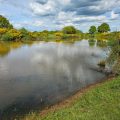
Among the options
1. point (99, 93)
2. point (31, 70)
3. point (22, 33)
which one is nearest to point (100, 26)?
point (22, 33)

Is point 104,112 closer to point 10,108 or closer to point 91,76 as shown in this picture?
point 10,108

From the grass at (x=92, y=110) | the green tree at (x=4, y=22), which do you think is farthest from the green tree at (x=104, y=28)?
the grass at (x=92, y=110)

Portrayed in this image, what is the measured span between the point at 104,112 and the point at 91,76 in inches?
521

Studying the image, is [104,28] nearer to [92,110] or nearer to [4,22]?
[4,22]

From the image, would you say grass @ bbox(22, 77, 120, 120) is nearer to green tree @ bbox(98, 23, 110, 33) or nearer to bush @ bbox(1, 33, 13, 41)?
bush @ bbox(1, 33, 13, 41)

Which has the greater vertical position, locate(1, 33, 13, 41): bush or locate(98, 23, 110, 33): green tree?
locate(98, 23, 110, 33): green tree

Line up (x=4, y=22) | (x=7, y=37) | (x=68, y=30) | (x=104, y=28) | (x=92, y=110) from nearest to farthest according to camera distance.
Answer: (x=92, y=110), (x=7, y=37), (x=4, y=22), (x=104, y=28), (x=68, y=30)

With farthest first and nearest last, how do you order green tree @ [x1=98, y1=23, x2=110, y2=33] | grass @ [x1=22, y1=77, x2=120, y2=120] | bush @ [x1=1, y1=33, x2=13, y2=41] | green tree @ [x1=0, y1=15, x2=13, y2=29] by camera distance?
1. green tree @ [x1=98, y1=23, x2=110, y2=33]
2. green tree @ [x1=0, y1=15, x2=13, y2=29]
3. bush @ [x1=1, y1=33, x2=13, y2=41]
4. grass @ [x1=22, y1=77, x2=120, y2=120]

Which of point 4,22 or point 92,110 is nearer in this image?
point 92,110

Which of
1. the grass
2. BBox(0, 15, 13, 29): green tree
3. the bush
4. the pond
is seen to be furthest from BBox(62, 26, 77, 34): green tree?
the grass

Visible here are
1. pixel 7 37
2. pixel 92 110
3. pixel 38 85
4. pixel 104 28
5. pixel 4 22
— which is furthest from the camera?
pixel 104 28

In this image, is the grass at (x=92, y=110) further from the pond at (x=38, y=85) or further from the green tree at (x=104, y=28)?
the green tree at (x=104, y=28)

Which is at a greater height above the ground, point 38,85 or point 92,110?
point 92,110

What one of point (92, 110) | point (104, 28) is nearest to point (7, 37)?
point (104, 28)
